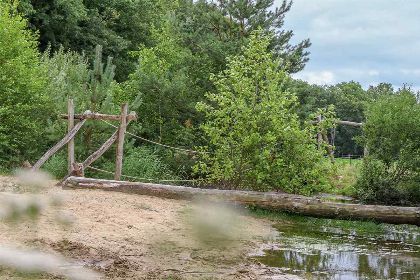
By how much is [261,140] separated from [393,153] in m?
4.39

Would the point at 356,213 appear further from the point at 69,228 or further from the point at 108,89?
the point at 108,89

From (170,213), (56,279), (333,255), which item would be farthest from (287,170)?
(56,279)

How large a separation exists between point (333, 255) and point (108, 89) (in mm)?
9125

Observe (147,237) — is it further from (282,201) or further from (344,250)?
(282,201)

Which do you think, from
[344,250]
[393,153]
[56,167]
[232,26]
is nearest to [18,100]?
[56,167]

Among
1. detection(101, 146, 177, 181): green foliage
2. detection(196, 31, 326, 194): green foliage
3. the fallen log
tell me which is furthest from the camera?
detection(101, 146, 177, 181): green foliage

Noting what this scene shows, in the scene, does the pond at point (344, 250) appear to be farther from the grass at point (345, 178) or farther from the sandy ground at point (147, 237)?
the grass at point (345, 178)

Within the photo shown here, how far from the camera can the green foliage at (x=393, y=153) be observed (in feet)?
49.4

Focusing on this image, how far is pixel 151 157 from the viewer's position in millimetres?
16406

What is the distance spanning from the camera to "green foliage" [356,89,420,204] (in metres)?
15.1

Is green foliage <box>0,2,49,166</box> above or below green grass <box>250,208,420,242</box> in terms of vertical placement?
above

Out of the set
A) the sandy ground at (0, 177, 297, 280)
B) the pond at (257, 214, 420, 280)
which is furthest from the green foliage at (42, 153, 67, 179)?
the pond at (257, 214, 420, 280)

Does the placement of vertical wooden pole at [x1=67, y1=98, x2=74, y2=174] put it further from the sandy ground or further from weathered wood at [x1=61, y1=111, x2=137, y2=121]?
the sandy ground

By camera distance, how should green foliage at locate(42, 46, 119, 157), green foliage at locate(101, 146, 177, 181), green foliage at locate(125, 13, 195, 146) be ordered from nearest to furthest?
green foliage at locate(42, 46, 119, 157)
green foliage at locate(101, 146, 177, 181)
green foliage at locate(125, 13, 195, 146)
